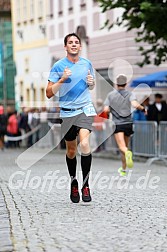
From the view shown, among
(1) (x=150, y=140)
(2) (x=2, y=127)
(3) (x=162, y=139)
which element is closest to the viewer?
(3) (x=162, y=139)

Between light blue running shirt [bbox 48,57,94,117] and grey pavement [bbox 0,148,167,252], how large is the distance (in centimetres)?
110

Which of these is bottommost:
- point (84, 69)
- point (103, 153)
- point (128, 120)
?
point (103, 153)

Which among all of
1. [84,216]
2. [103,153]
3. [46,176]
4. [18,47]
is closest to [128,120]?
[46,176]

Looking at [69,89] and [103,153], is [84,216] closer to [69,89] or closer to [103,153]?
[69,89]

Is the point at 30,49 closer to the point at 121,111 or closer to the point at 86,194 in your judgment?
the point at 121,111

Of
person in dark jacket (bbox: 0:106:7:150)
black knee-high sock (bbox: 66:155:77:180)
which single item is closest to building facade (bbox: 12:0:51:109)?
person in dark jacket (bbox: 0:106:7:150)

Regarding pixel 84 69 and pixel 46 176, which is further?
pixel 46 176

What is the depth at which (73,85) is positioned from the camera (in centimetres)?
1031

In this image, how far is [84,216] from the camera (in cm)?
925

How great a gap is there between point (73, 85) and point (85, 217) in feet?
5.75

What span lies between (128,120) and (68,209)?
243 inches

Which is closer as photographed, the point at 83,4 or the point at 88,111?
the point at 88,111

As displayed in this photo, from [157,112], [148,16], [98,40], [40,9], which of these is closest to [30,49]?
[40,9]

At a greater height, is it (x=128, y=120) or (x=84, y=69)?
(x=84, y=69)
